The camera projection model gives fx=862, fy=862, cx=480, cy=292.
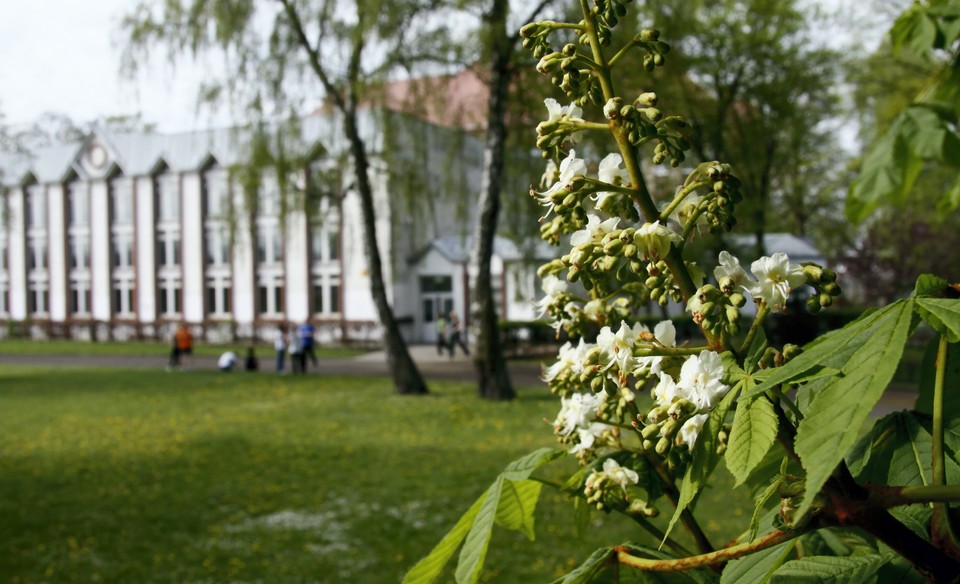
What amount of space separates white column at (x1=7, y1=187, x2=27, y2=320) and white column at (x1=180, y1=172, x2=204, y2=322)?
11.7 meters

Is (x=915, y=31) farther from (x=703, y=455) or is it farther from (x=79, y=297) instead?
(x=79, y=297)

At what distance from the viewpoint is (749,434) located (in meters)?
0.88

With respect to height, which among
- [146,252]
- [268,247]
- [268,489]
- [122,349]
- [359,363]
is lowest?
[268,489]

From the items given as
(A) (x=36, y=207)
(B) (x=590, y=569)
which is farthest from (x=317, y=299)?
(B) (x=590, y=569)

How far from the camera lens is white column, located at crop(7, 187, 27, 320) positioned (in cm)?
4981

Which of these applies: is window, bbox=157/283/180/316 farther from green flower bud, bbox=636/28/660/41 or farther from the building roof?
green flower bud, bbox=636/28/660/41

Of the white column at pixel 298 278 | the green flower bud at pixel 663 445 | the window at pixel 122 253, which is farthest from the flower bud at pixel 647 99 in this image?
the window at pixel 122 253

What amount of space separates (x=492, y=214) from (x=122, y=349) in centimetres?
2849

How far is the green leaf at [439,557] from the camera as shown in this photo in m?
1.28

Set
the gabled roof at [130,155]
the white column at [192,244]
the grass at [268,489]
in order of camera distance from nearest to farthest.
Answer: the grass at [268,489] < the gabled roof at [130,155] < the white column at [192,244]

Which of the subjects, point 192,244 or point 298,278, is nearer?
point 298,278

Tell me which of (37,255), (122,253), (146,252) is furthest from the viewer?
(37,255)

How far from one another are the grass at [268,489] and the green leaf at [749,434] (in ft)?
14.7

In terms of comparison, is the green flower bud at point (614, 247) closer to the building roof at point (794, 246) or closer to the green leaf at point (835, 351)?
the green leaf at point (835, 351)
